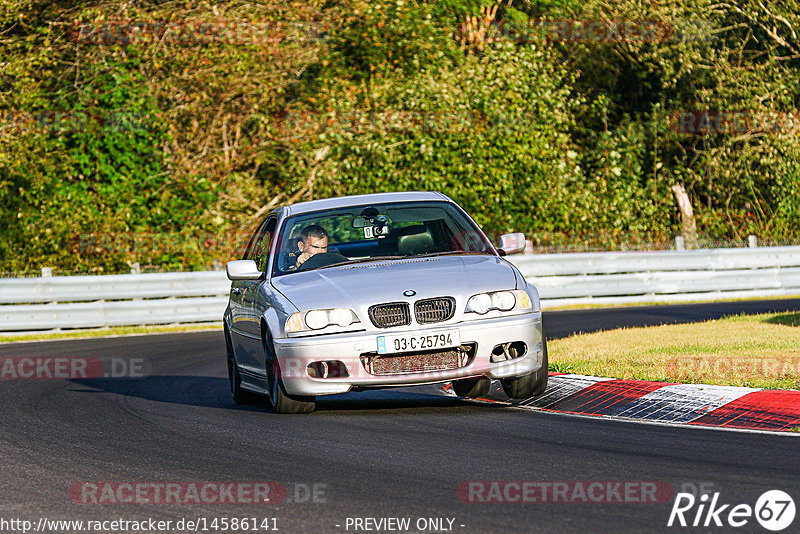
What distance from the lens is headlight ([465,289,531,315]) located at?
29.0 feet

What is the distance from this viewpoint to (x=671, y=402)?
8836 millimetres

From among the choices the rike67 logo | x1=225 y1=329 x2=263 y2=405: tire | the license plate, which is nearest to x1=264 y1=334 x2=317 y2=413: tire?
the license plate

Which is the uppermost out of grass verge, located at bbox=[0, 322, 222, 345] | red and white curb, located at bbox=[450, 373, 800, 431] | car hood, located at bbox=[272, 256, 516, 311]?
car hood, located at bbox=[272, 256, 516, 311]

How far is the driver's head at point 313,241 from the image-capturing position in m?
10.2

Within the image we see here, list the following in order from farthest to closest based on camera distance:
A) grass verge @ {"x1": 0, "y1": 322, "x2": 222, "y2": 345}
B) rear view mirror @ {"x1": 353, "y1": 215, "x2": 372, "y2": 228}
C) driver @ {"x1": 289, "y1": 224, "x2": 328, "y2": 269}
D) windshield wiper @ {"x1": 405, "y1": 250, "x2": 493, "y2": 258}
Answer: grass verge @ {"x1": 0, "y1": 322, "x2": 222, "y2": 345}, rear view mirror @ {"x1": 353, "y1": 215, "x2": 372, "y2": 228}, driver @ {"x1": 289, "y1": 224, "x2": 328, "y2": 269}, windshield wiper @ {"x1": 405, "y1": 250, "x2": 493, "y2": 258}

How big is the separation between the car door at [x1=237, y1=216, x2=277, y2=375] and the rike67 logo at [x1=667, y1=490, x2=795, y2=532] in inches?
187

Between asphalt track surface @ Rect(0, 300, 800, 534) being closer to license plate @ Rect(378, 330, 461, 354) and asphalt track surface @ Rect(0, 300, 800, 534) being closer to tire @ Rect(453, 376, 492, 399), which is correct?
tire @ Rect(453, 376, 492, 399)

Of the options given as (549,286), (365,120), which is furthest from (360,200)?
(365,120)

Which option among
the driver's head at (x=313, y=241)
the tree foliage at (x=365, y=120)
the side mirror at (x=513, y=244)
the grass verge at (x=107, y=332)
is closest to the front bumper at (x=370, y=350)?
the side mirror at (x=513, y=244)

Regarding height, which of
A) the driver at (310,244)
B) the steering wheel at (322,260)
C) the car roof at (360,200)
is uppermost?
the car roof at (360,200)

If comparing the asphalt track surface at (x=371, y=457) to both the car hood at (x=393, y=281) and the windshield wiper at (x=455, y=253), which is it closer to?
the car hood at (x=393, y=281)

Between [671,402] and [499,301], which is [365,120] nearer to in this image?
[499,301]

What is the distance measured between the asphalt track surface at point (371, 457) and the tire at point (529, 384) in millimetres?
248

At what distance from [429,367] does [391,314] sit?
1.49 ft
